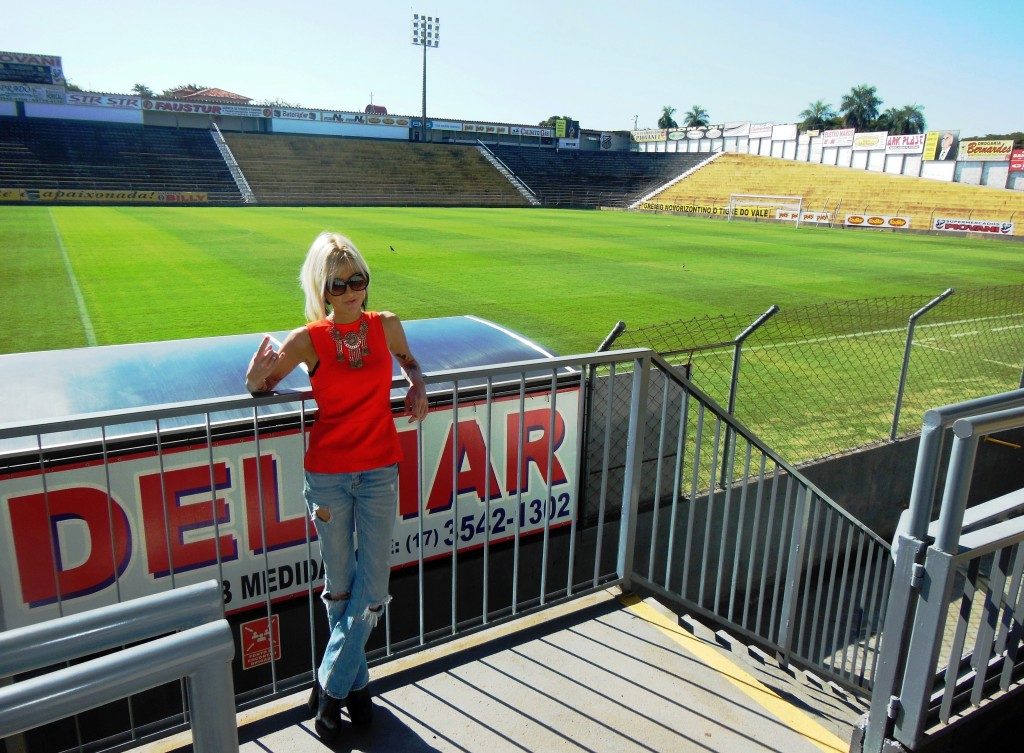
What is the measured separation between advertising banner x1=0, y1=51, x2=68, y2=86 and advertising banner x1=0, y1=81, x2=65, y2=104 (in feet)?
8.89

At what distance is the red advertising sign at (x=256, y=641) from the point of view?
12.9 ft

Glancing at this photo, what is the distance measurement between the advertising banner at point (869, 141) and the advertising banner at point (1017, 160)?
10.6 m

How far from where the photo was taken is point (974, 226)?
121ft

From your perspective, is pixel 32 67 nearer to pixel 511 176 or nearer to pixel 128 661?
pixel 511 176

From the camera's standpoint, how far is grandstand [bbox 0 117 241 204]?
1778 inches

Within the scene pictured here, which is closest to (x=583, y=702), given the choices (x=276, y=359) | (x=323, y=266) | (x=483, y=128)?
(x=276, y=359)

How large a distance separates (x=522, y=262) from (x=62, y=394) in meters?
16.1

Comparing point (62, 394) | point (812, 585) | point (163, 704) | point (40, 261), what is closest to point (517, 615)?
point (163, 704)

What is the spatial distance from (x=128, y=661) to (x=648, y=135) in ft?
295

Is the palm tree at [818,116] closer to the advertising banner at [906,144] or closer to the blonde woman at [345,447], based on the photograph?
the advertising banner at [906,144]

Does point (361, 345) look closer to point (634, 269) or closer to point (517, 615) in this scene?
point (517, 615)

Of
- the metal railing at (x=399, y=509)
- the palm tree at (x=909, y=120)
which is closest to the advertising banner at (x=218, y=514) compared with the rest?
the metal railing at (x=399, y=509)

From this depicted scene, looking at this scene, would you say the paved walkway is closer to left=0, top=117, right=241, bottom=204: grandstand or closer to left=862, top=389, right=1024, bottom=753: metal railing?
left=862, top=389, right=1024, bottom=753: metal railing

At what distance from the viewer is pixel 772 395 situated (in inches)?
347
